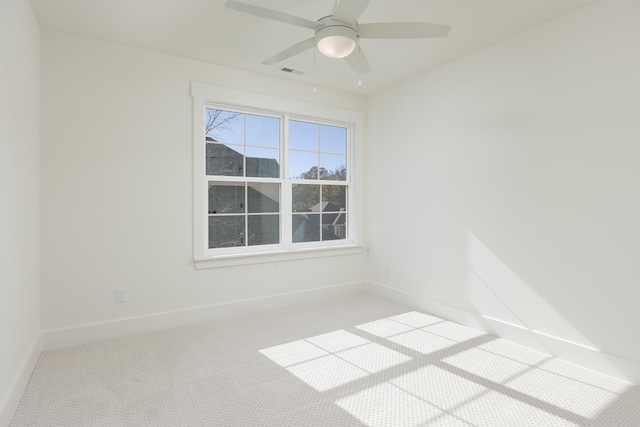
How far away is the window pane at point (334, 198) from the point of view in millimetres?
4371

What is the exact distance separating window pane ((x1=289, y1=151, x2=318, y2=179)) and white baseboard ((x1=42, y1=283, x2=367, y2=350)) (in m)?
1.34

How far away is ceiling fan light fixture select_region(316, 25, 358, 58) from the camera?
195 cm

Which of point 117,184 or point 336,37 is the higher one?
point 336,37

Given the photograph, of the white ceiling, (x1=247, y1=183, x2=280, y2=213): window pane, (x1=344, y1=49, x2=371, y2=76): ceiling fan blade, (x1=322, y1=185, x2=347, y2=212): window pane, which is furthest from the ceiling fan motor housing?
(x1=322, y1=185, x2=347, y2=212): window pane

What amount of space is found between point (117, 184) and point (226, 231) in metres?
1.08

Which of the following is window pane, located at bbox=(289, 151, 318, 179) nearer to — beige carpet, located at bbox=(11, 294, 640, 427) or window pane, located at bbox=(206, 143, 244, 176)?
window pane, located at bbox=(206, 143, 244, 176)

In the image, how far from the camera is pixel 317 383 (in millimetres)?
2289

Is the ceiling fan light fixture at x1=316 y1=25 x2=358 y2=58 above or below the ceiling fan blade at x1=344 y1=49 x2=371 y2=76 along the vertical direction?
below

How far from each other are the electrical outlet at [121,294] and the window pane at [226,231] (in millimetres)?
848

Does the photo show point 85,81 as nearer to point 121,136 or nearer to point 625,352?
point 121,136

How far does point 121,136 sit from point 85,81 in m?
0.49

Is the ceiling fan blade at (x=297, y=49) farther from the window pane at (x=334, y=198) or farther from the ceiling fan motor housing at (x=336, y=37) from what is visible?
the window pane at (x=334, y=198)

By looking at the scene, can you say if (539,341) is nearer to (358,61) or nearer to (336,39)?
(358,61)

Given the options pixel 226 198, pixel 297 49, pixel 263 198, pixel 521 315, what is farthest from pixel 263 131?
pixel 521 315
